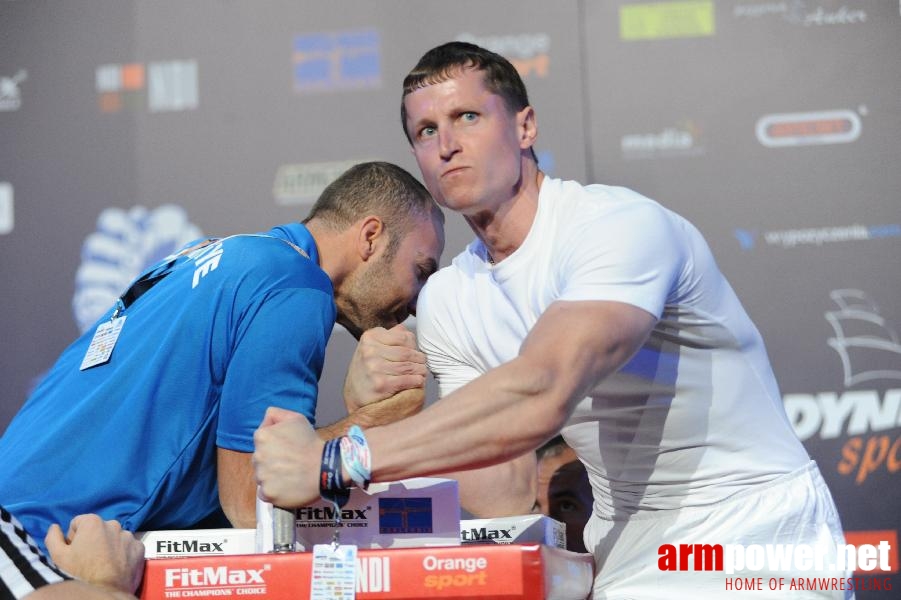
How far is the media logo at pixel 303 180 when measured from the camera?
4355 millimetres

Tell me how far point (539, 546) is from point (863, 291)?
3102 millimetres

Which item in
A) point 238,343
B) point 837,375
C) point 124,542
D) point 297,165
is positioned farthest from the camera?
point 297,165

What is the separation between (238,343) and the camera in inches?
87.3

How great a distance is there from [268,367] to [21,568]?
2.10 feet

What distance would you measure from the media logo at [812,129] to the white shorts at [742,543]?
246 centimetres

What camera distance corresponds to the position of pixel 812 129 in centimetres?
424

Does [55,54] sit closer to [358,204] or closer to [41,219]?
[41,219]

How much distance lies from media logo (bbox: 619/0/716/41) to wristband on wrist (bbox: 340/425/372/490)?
320 cm

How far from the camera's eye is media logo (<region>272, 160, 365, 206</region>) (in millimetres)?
4355

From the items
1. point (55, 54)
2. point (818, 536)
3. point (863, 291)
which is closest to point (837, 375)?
point (863, 291)

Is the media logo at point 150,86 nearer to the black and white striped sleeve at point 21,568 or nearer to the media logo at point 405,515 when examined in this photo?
the black and white striped sleeve at point 21,568

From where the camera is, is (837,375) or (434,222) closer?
(434,222)

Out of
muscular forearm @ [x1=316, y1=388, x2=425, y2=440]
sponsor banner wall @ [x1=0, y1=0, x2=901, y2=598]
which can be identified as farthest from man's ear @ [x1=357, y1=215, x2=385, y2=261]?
sponsor banner wall @ [x1=0, y1=0, x2=901, y2=598]

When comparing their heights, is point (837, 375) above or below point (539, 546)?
below
